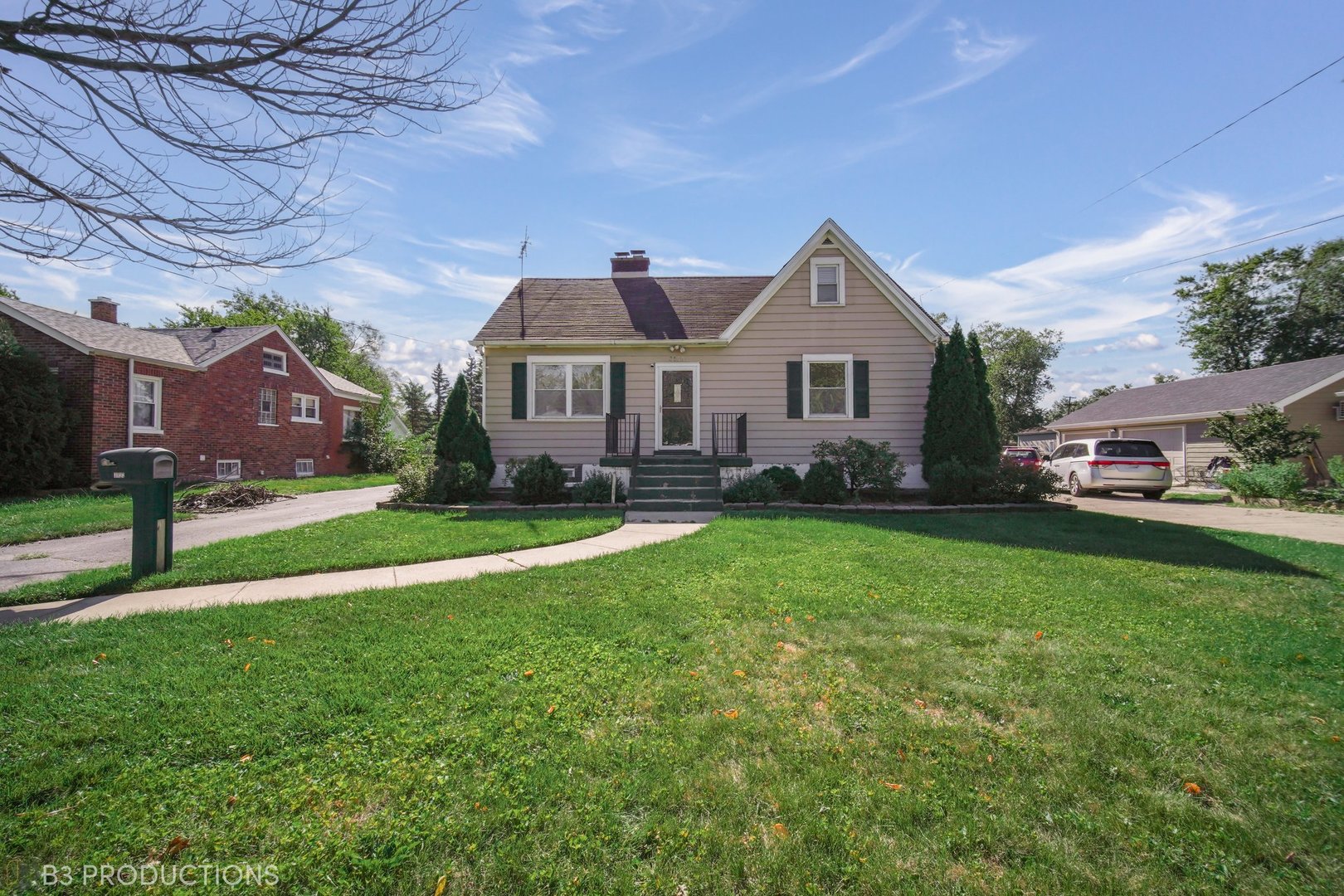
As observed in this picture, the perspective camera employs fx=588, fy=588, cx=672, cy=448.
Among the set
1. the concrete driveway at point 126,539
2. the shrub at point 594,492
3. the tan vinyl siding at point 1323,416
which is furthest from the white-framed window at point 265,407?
the tan vinyl siding at point 1323,416

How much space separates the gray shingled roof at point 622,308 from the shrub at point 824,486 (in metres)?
4.19

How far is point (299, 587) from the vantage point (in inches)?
219

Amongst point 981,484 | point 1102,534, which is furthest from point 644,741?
point 981,484

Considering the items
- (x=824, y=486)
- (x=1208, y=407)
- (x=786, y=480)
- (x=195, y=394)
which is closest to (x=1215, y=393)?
(x=1208, y=407)

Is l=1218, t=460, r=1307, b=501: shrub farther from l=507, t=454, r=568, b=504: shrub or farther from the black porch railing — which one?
l=507, t=454, r=568, b=504: shrub

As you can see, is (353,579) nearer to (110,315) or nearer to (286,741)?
(286,741)

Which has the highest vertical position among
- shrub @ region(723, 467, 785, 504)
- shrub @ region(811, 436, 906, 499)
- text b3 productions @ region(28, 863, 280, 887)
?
shrub @ region(811, 436, 906, 499)

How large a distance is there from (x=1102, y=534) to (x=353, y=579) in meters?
9.55

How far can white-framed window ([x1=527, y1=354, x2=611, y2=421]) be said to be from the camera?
44.7 ft

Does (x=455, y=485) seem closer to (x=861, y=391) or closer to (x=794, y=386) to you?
(x=794, y=386)

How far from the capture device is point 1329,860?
198 centimetres

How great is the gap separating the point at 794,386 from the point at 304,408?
64.0 ft

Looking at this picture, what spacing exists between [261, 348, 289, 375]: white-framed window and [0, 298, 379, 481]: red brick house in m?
0.03

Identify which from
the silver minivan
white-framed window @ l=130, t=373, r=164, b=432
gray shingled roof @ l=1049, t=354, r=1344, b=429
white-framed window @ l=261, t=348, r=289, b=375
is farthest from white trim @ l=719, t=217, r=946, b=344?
white-framed window @ l=261, t=348, r=289, b=375
